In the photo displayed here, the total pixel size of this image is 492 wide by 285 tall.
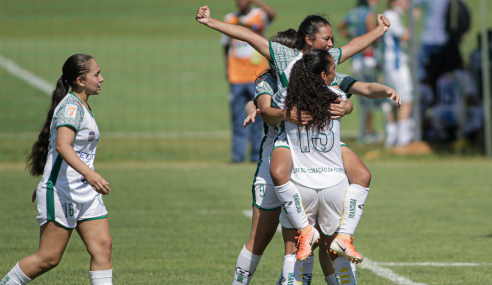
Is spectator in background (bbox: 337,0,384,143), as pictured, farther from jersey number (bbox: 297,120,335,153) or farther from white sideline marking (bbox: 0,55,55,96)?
white sideline marking (bbox: 0,55,55,96)

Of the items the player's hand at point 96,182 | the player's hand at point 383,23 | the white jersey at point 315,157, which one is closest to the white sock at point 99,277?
the player's hand at point 96,182

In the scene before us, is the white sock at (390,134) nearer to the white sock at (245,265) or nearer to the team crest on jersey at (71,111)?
the white sock at (245,265)

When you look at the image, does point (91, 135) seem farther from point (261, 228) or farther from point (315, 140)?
point (315, 140)

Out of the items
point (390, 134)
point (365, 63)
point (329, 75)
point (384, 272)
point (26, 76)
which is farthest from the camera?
point (26, 76)

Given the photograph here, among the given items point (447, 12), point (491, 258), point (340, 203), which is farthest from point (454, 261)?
point (447, 12)

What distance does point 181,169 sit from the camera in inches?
418

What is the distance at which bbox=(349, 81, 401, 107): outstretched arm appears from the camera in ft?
13.1

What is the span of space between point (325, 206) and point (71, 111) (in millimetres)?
1682

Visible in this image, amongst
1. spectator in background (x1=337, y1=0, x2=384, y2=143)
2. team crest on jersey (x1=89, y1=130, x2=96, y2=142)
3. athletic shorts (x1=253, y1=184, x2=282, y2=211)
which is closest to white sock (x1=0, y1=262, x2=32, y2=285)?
team crest on jersey (x1=89, y1=130, x2=96, y2=142)

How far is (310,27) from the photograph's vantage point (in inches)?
165

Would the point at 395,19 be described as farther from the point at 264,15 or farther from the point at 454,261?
the point at 454,261

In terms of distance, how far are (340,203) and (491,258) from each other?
2.29 meters

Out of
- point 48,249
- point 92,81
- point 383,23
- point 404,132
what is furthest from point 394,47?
point 48,249

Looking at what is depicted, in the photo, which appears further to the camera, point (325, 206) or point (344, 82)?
point (344, 82)
